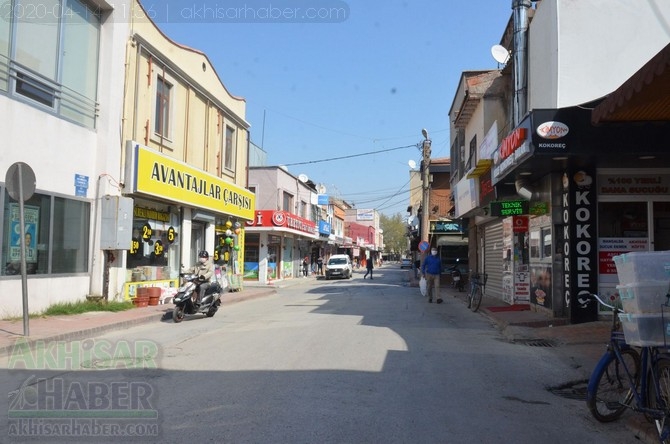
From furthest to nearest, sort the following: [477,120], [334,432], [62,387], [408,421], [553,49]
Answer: [477,120], [553,49], [62,387], [408,421], [334,432]

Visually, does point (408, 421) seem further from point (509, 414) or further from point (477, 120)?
point (477, 120)

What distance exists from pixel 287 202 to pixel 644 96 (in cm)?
3299

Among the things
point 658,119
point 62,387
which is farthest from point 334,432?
point 658,119

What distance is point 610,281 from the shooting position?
39.1 ft

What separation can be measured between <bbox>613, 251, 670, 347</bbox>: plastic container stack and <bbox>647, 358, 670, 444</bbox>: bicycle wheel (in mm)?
209

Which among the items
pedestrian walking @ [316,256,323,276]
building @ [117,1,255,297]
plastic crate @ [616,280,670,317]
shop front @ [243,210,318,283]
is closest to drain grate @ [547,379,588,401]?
plastic crate @ [616,280,670,317]

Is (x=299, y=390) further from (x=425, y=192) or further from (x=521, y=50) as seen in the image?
(x=425, y=192)

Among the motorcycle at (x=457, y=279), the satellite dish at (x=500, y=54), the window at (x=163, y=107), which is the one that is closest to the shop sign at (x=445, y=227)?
the motorcycle at (x=457, y=279)

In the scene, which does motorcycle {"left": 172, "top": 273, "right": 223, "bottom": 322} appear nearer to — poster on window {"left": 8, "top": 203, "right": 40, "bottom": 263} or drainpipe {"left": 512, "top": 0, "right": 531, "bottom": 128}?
poster on window {"left": 8, "top": 203, "right": 40, "bottom": 263}

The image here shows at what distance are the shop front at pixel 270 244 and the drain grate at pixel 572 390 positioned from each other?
2538 cm

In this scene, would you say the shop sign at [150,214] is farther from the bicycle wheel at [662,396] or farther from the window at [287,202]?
the window at [287,202]

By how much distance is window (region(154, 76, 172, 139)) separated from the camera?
57.3 ft

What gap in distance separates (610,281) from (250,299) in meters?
13.2

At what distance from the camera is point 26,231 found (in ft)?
38.9
